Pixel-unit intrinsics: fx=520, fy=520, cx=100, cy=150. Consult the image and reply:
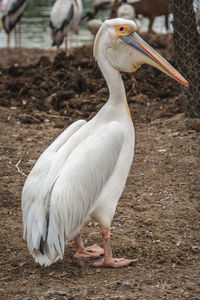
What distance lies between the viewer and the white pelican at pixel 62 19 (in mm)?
10906

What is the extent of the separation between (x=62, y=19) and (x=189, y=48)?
5.97 m

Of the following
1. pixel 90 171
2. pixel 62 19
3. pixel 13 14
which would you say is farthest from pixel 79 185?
pixel 13 14

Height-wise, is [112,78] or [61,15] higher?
[112,78]

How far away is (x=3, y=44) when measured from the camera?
1294cm

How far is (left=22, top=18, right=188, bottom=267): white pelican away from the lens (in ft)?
→ 9.77

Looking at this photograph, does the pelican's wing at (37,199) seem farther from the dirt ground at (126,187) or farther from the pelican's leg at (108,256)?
the pelican's leg at (108,256)

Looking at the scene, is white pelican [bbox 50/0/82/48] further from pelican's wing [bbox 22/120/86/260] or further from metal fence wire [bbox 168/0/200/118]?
pelican's wing [bbox 22/120/86/260]

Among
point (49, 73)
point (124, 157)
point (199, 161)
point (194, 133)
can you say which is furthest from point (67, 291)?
point (49, 73)

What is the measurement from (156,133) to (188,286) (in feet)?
9.26

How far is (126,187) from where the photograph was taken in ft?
14.4

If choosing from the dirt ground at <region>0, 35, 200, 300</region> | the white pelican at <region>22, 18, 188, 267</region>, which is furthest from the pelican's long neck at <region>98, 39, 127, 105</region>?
the dirt ground at <region>0, 35, 200, 300</region>

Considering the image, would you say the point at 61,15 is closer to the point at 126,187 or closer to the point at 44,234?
the point at 126,187

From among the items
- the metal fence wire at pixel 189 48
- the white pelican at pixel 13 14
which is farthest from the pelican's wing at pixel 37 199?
the white pelican at pixel 13 14

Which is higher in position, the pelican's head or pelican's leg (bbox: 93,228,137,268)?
the pelican's head
